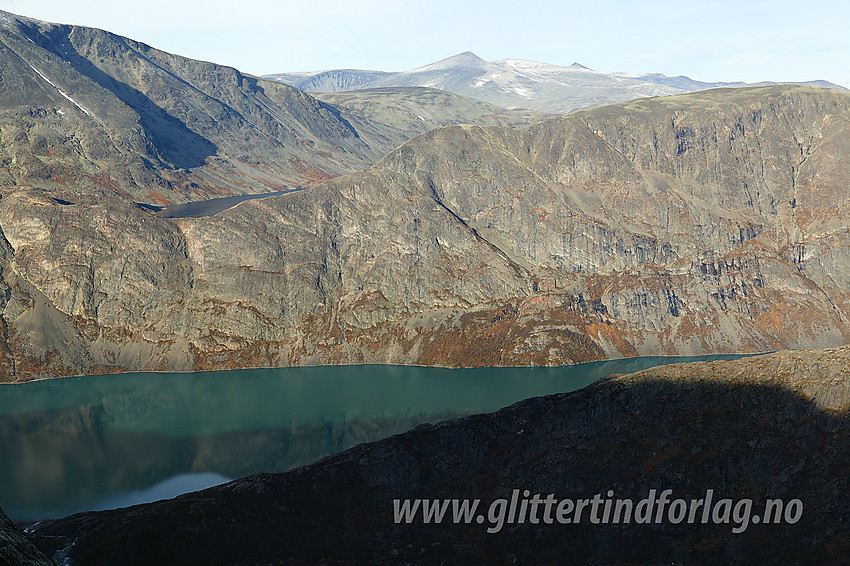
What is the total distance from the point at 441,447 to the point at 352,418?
52769mm

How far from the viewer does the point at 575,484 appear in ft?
272

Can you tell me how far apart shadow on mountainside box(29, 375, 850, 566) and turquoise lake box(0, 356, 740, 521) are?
2466 centimetres

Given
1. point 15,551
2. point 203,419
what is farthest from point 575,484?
point 203,419

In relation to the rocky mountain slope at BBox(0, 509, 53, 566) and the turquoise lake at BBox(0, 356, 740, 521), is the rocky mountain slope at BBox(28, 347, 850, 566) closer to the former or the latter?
the turquoise lake at BBox(0, 356, 740, 521)

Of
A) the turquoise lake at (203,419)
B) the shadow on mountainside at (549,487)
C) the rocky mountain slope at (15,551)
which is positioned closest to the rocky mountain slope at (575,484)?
the shadow on mountainside at (549,487)

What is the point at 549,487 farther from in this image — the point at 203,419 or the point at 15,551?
the point at 203,419

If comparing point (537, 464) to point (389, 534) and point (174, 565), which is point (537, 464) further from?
point (174, 565)

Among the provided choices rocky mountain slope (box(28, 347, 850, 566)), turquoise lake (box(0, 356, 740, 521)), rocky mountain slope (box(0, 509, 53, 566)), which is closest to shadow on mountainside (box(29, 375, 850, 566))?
rocky mountain slope (box(28, 347, 850, 566))

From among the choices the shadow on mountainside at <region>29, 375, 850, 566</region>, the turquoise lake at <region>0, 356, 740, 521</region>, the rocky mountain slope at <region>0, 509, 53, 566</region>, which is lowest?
the turquoise lake at <region>0, 356, 740, 521</region>

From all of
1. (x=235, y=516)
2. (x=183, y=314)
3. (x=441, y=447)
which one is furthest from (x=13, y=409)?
(x=441, y=447)

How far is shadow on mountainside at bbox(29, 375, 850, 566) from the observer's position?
71625 mm

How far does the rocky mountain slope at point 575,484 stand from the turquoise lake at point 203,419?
76.7 feet

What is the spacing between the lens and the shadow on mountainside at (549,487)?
7162 cm

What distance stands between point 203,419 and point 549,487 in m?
86.6
